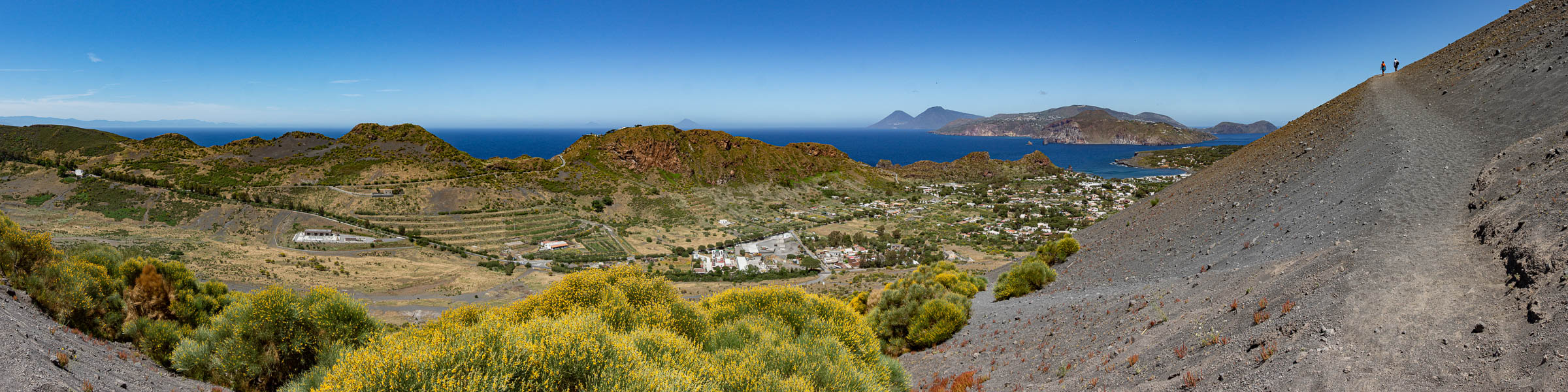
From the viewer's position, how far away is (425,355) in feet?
Result: 17.7

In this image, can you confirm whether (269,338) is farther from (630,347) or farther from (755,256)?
(755,256)

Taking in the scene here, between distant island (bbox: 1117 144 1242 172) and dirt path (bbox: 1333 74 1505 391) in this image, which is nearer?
dirt path (bbox: 1333 74 1505 391)

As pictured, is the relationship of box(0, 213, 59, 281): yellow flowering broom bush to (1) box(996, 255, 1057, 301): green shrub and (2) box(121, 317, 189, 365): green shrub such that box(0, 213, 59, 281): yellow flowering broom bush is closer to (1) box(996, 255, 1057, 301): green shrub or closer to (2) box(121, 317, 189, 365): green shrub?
(2) box(121, 317, 189, 365): green shrub

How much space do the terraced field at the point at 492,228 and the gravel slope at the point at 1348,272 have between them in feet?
160

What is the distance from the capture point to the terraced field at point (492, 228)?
55.9m

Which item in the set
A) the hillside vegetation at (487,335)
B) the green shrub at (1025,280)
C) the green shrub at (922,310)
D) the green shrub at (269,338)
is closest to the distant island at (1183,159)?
the green shrub at (1025,280)

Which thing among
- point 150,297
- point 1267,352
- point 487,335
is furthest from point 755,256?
point 1267,352

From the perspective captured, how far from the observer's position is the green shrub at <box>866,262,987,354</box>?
15625mm

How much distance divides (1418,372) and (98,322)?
22.1m

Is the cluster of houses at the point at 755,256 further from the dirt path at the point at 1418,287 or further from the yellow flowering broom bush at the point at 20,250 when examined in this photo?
the dirt path at the point at 1418,287

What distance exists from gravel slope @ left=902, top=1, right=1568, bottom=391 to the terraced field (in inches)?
1925

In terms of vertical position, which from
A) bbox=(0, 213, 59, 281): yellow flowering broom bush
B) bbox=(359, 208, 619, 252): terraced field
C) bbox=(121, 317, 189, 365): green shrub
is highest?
bbox=(0, 213, 59, 281): yellow flowering broom bush

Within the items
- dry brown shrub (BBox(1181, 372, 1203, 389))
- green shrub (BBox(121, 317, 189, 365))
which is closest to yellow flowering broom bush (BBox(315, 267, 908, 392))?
dry brown shrub (BBox(1181, 372, 1203, 389))

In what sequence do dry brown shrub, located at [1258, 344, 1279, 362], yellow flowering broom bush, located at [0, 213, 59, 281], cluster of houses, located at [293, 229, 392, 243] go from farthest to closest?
cluster of houses, located at [293, 229, 392, 243] < yellow flowering broom bush, located at [0, 213, 59, 281] < dry brown shrub, located at [1258, 344, 1279, 362]
